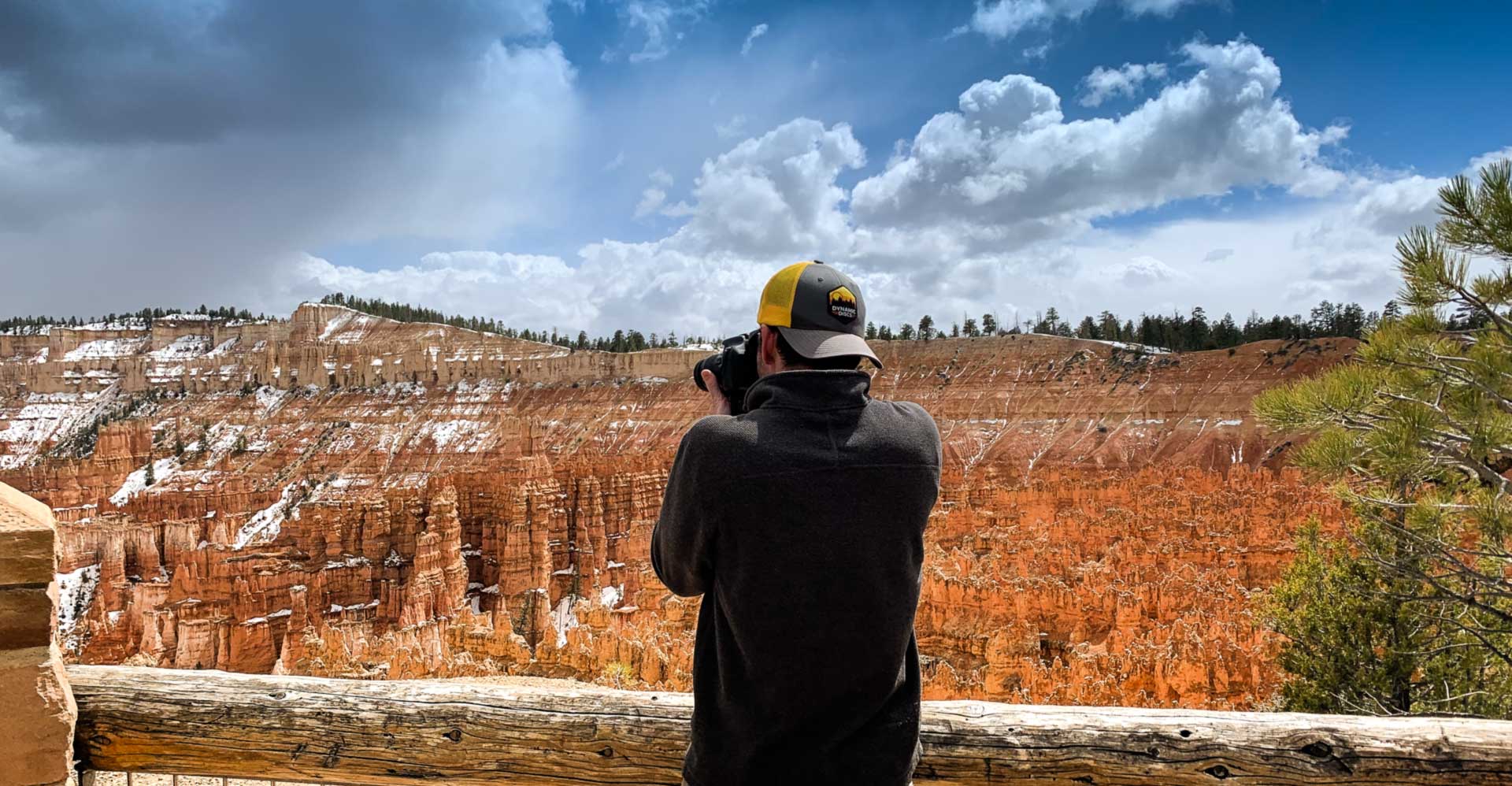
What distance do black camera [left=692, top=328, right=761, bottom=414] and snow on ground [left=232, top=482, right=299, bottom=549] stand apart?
107ft

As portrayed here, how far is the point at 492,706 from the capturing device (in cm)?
207

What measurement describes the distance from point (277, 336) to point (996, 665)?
352 ft

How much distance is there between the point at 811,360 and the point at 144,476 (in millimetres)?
67850

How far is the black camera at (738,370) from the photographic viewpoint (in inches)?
60.9

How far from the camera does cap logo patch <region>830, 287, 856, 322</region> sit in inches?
55.7

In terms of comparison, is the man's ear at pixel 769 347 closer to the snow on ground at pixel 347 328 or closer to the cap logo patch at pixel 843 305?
the cap logo patch at pixel 843 305

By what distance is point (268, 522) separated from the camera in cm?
3594

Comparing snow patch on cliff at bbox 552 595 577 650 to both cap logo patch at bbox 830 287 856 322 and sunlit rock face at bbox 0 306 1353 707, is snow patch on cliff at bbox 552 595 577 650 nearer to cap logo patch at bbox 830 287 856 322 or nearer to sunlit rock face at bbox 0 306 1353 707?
sunlit rock face at bbox 0 306 1353 707

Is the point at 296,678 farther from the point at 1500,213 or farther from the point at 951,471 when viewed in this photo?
the point at 951,471

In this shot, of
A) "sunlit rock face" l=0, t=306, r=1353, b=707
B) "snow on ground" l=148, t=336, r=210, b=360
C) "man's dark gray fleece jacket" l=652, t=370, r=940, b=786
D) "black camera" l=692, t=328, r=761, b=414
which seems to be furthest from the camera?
"snow on ground" l=148, t=336, r=210, b=360

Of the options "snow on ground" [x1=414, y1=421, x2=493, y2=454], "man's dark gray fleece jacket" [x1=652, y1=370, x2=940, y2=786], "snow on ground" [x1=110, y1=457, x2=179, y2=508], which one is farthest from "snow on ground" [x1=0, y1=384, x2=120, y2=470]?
"man's dark gray fleece jacket" [x1=652, y1=370, x2=940, y2=786]

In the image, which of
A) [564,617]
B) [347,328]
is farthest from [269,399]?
[564,617]

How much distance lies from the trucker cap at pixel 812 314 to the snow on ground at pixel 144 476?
5457 cm

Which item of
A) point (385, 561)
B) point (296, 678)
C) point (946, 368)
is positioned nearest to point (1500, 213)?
point (296, 678)
